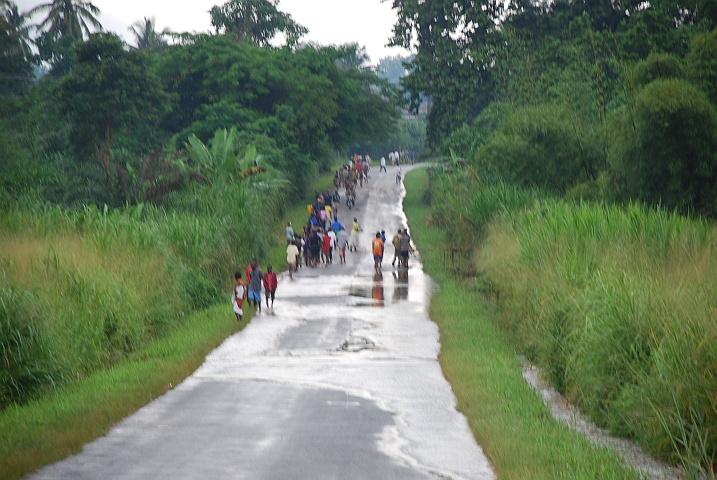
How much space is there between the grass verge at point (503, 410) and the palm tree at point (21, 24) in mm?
46431

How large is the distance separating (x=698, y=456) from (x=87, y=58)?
3429 centimetres

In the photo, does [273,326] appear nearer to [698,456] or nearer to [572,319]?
[572,319]

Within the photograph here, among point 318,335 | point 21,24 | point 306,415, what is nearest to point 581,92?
point 318,335

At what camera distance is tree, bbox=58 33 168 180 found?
37.9m

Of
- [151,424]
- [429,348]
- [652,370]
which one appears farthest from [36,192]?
[652,370]

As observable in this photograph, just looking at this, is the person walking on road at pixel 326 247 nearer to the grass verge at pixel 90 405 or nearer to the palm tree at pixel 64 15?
the grass verge at pixel 90 405

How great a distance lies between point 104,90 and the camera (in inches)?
1513

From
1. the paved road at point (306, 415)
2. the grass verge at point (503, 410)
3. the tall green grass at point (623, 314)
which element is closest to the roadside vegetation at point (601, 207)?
the tall green grass at point (623, 314)

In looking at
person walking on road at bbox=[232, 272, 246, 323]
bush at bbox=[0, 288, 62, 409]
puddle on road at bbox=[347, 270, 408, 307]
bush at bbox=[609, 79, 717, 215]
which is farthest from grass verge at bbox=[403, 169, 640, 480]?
bush at bbox=[0, 288, 62, 409]

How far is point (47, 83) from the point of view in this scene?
167 feet

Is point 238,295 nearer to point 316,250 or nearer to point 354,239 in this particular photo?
point 316,250

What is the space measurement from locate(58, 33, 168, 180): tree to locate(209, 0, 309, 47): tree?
2341 cm

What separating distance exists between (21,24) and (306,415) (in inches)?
2452

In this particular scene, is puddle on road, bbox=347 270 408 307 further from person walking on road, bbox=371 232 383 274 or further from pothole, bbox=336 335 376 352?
pothole, bbox=336 335 376 352
